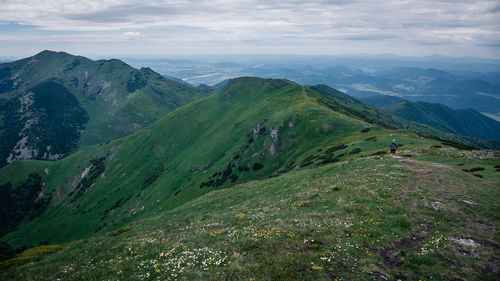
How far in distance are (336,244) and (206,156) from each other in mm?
122509

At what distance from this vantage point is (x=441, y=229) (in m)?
18.8

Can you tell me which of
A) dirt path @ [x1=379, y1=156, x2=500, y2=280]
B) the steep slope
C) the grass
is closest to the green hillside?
the grass

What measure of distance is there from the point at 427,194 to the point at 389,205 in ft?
16.0

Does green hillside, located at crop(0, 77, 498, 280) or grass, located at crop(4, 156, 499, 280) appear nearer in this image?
grass, located at crop(4, 156, 499, 280)

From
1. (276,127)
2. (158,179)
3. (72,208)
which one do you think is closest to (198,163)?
(158,179)

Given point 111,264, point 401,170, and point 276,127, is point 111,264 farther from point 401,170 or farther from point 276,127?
point 276,127

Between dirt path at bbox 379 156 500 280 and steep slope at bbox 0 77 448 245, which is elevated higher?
dirt path at bbox 379 156 500 280

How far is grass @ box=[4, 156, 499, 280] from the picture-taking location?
1477 centimetres

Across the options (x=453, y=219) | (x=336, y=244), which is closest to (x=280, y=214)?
(x=336, y=244)

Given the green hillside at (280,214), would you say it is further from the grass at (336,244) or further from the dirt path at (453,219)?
the dirt path at (453,219)

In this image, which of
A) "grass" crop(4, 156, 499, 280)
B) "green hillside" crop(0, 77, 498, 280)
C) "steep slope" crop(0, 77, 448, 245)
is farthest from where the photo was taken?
"steep slope" crop(0, 77, 448, 245)

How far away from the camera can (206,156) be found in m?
136

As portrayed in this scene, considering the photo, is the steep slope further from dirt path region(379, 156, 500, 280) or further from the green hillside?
dirt path region(379, 156, 500, 280)

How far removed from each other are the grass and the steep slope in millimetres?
30980
